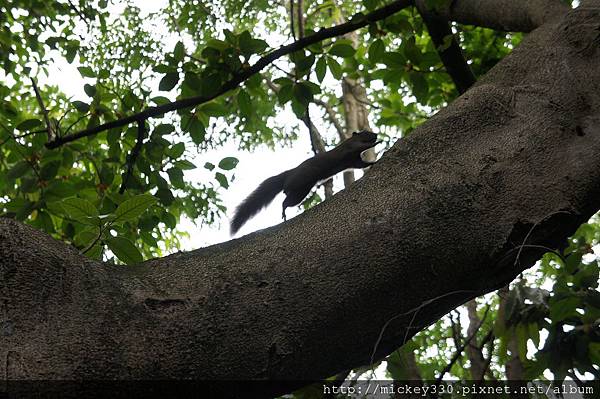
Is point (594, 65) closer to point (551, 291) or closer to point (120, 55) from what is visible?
point (551, 291)

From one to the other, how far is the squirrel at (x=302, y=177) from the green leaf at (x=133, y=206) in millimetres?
2007

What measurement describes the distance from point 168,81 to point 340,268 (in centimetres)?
200

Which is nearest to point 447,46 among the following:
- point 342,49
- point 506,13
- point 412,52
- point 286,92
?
point 412,52

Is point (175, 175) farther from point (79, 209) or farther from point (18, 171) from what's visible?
point (79, 209)

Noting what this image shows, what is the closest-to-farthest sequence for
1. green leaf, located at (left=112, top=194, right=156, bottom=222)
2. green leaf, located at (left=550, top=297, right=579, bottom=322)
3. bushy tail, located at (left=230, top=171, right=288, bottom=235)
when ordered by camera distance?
green leaf, located at (left=112, top=194, right=156, bottom=222), green leaf, located at (left=550, top=297, right=579, bottom=322), bushy tail, located at (left=230, top=171, right=288, bottom=235)

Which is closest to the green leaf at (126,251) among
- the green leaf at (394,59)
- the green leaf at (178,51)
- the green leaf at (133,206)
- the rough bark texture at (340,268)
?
the green leaf at (133,206)

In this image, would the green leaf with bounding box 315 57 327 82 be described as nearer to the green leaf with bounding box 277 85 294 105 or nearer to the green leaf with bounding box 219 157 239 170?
the green leaf with bounding box 277 85 294 105

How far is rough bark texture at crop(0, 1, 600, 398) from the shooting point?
1060mm

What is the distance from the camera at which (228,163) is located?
3.23 meters

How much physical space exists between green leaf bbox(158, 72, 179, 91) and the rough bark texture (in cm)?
173

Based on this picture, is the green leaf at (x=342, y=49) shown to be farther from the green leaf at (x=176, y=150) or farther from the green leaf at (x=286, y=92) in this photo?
the green leaf at (x=176, y=150)

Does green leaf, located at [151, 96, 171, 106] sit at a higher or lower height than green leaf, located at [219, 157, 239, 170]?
higher

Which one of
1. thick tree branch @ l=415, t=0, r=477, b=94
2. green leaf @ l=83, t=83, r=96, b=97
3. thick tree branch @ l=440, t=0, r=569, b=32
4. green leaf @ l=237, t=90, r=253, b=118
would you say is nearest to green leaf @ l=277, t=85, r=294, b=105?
green leaf @ l=237, t=90, r=253, b=118

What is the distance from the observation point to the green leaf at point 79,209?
1.66 m
